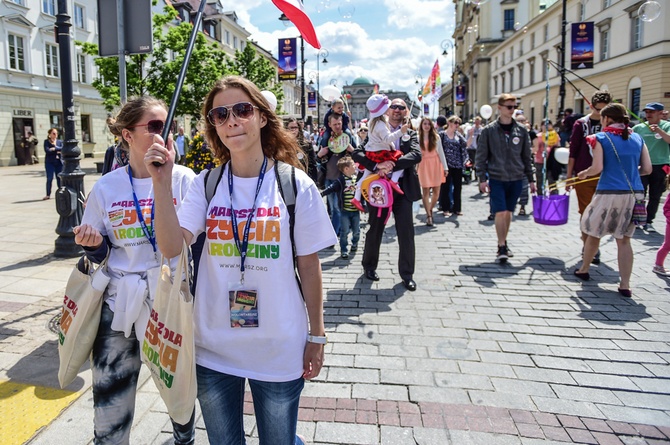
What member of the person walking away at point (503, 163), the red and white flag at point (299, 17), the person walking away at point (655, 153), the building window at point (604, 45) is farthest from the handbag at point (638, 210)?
the building window at point (604, 45)

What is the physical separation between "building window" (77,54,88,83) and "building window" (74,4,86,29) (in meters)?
1.95

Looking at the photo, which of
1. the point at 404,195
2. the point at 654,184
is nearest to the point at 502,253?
the point at 404,195

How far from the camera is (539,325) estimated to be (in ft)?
14.6

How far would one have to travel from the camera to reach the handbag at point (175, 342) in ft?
5.87

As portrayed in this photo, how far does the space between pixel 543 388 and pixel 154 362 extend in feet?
8.53

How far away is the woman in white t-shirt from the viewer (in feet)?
6.19

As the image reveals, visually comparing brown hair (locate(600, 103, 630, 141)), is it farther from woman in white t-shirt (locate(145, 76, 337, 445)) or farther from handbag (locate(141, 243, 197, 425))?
handbag (locate(141, 243, 197, 425))

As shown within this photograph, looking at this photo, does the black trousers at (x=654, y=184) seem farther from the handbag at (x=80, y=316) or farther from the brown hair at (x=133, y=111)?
the handbag at (x=80, y=316)

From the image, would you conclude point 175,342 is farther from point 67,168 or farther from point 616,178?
point 67,168

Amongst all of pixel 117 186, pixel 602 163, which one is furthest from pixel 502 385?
pixel 602 163

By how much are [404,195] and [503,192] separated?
181cm

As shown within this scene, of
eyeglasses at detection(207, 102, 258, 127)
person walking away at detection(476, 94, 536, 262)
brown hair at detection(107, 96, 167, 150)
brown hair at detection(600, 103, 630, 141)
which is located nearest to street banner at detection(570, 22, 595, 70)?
person walking away at detection(476, 94, 536, 262)

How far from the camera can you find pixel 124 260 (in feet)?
7.77

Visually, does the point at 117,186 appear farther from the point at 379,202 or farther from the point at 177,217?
the point at 379,202
